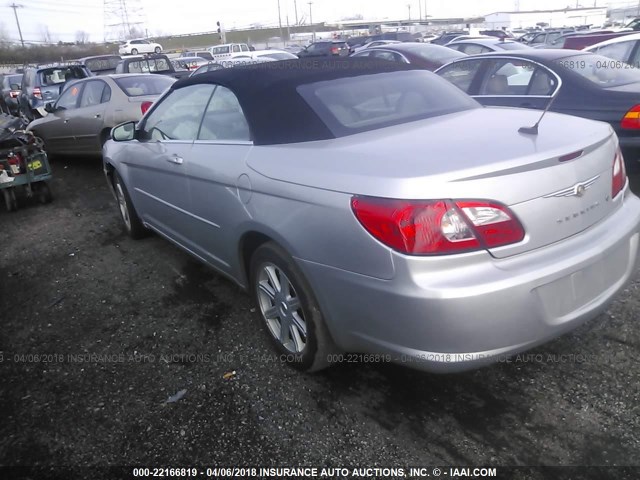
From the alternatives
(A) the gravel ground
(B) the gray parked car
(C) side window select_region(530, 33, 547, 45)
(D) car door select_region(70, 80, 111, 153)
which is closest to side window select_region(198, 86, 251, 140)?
(A) the gravel ground

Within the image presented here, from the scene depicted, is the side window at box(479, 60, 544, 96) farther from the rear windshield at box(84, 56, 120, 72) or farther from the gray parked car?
the rear windshield at box(84, 56, 120, 72)

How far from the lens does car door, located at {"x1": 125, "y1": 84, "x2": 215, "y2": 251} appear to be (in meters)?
3.57

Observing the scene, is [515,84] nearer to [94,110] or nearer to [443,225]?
[443,225]

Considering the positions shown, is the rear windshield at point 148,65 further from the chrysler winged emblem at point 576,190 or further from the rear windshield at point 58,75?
the chrysler winged emblem at point 576,190

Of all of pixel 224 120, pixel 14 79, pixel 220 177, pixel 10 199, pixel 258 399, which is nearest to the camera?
pixel 258 399

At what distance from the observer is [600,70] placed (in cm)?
563

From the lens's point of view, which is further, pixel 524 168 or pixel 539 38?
pixel 539 38

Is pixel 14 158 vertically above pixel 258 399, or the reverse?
pixel 14 158

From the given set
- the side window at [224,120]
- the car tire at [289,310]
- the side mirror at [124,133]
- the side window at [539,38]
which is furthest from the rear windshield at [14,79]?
the side window at [539,38]

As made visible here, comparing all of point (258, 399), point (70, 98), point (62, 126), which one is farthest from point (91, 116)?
point (258, 399)

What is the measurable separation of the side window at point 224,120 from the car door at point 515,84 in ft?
11.9

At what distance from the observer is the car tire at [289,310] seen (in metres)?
2.58

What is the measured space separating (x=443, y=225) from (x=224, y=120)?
1777 mm

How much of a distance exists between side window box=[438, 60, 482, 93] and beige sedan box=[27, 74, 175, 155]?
174 inches
